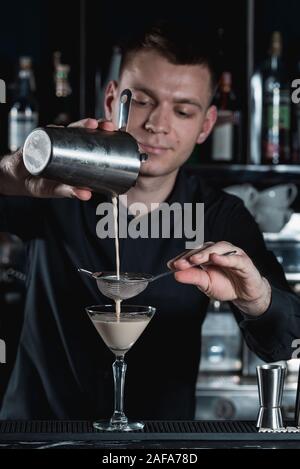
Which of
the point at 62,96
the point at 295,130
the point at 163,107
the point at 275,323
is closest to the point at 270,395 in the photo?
the point at 275,323

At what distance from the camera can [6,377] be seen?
2971 mm

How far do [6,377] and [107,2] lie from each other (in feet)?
4.94

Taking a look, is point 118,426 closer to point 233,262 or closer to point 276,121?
point 233,262

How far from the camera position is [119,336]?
5.01 ft

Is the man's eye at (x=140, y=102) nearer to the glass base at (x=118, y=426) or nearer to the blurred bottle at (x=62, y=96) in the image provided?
the glass base at (x=118, y=426)

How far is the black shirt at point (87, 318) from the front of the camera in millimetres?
2031

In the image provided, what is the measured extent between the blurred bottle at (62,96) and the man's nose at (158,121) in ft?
3.88

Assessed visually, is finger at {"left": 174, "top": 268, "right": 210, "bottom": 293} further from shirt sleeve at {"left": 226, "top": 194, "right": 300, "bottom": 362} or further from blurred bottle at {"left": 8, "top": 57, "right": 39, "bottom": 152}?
blurred bottle at {"left": 8, "top": 57, "right": 39, "bottom": 152}

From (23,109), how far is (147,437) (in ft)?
6.67

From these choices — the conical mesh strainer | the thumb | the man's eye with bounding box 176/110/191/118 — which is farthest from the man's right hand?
the man's eye with bounding box 176/110/191/118

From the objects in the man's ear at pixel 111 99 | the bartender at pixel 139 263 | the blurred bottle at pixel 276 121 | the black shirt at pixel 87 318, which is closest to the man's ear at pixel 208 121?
the bartender at pixel 139 263

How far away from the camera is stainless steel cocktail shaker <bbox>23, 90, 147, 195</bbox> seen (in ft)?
4.47

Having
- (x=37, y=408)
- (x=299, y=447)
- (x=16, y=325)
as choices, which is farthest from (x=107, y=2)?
(x=299, y=447)

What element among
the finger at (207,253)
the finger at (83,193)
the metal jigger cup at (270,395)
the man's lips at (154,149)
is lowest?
the metal jigger cup at (270,395)
